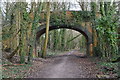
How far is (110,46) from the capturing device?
43.4 ft

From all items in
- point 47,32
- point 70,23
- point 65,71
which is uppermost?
point 70,23

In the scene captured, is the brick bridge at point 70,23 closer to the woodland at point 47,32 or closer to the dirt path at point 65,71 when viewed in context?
the woodland at point 47,32

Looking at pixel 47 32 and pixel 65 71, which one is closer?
pixel 65 71

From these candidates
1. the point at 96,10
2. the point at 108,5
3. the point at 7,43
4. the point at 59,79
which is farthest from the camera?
the point at 96,10

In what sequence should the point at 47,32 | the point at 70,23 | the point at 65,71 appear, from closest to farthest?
the point at 65,71 → the point at 47,32 → the point at 70,23

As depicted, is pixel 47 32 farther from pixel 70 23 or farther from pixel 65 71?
pixel 65 71

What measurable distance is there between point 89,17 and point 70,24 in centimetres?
255

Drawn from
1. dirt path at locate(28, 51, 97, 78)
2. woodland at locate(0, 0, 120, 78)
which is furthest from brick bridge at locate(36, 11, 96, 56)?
dirt path at locate(28, 51, 97, 78)

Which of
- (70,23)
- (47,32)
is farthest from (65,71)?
(70,23)

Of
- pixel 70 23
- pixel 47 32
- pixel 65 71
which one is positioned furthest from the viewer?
pixel 70 23

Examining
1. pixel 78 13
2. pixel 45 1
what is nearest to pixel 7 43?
pixel 45 1

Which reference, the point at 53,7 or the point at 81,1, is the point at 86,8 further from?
the point at 53,7

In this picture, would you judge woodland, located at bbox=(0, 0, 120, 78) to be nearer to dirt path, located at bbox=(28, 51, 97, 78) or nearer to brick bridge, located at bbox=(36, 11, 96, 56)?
brick bridge, located at bbox=(36, 11, 96, 56)

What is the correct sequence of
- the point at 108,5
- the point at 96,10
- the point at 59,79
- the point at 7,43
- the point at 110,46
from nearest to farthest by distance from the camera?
1. the point at 59,79
2. the point at 110,46
3. the point at 108,5
4. the point at 7,43
5. the point at 96,10
